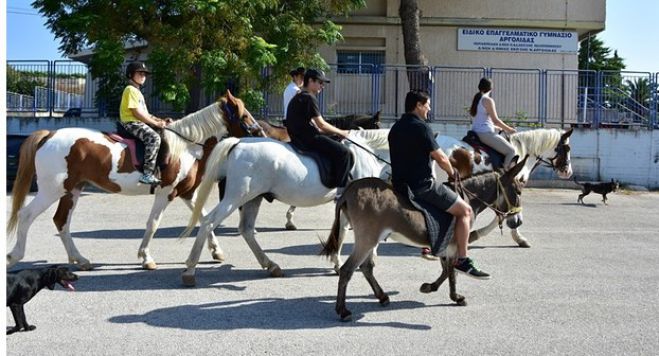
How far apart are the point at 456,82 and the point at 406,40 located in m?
2.02

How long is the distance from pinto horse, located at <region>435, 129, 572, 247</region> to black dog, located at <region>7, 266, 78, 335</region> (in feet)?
19.7

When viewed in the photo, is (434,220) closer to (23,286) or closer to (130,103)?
(23,286)

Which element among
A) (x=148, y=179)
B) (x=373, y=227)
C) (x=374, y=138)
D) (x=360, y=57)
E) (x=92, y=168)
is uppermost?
(x=360, y=57)

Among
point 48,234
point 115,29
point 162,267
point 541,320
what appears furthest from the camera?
point 115,29

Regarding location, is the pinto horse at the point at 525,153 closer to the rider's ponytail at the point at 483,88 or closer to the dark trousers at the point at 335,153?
the rider's ponytail at the point at 483,88

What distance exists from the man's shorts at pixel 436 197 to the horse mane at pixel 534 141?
4.81m

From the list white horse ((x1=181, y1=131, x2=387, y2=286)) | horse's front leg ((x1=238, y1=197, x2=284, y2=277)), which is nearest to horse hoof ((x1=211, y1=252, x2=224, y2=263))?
horse's front leg ((x1=238, y1=197, x2=284, y2=277))

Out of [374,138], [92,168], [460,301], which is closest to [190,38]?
[92,168]

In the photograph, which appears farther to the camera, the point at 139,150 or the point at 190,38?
the point at 190,38

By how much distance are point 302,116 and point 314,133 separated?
24cm

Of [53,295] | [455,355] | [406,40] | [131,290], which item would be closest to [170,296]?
[131,290]

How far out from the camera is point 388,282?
811 centimetres

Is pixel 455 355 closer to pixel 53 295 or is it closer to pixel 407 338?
pixel 407 338

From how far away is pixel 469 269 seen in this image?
6684mm
